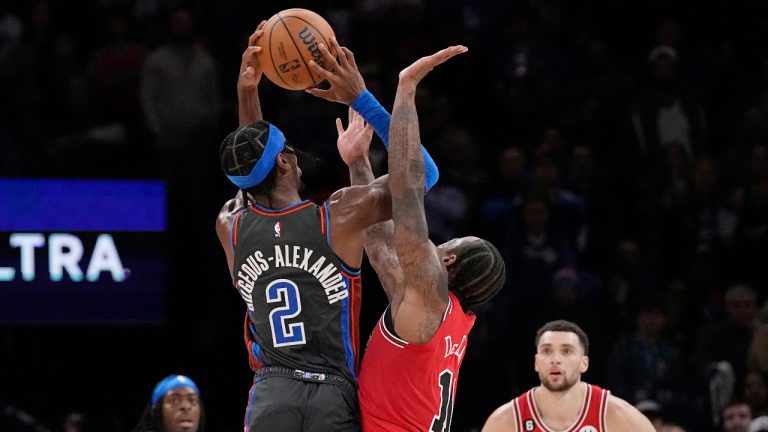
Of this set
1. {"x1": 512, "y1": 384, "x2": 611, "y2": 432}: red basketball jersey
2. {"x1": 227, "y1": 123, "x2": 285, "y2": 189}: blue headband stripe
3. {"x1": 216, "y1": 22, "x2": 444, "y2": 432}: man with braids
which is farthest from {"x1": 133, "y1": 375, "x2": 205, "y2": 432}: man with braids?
{"x1": 227, "y1": 123, "x2": 285, "y2": 189}: blue headband stripe

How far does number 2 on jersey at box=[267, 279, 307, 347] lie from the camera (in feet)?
16.6

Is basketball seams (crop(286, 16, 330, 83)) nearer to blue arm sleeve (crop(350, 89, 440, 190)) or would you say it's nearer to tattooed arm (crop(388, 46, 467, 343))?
blue arm sleeve (crop(350, 89, 440, 190))

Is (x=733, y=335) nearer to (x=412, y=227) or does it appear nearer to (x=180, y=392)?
(x=180, y=392)

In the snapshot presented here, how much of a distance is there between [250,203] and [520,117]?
6255mm

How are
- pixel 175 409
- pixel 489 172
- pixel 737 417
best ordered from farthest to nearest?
1. pixel 489 172
2. pixel 737 417
3. pixel 175 409

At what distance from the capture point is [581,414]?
741 centimetres

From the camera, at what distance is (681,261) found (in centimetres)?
1089

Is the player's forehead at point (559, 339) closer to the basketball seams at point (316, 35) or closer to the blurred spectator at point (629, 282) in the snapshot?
the basketball seams at point (316, 35)

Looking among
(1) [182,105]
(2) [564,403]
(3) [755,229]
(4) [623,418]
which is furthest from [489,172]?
(4) [623,418]

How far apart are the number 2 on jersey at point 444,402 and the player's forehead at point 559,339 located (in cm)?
209

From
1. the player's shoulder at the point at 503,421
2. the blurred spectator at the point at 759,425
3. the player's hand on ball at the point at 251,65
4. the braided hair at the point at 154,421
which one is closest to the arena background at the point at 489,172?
the blurred spectator at the point at 759,425

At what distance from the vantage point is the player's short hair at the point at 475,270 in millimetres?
5262

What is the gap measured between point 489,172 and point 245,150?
6102mm

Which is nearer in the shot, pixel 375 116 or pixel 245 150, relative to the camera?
pixel 245 150
